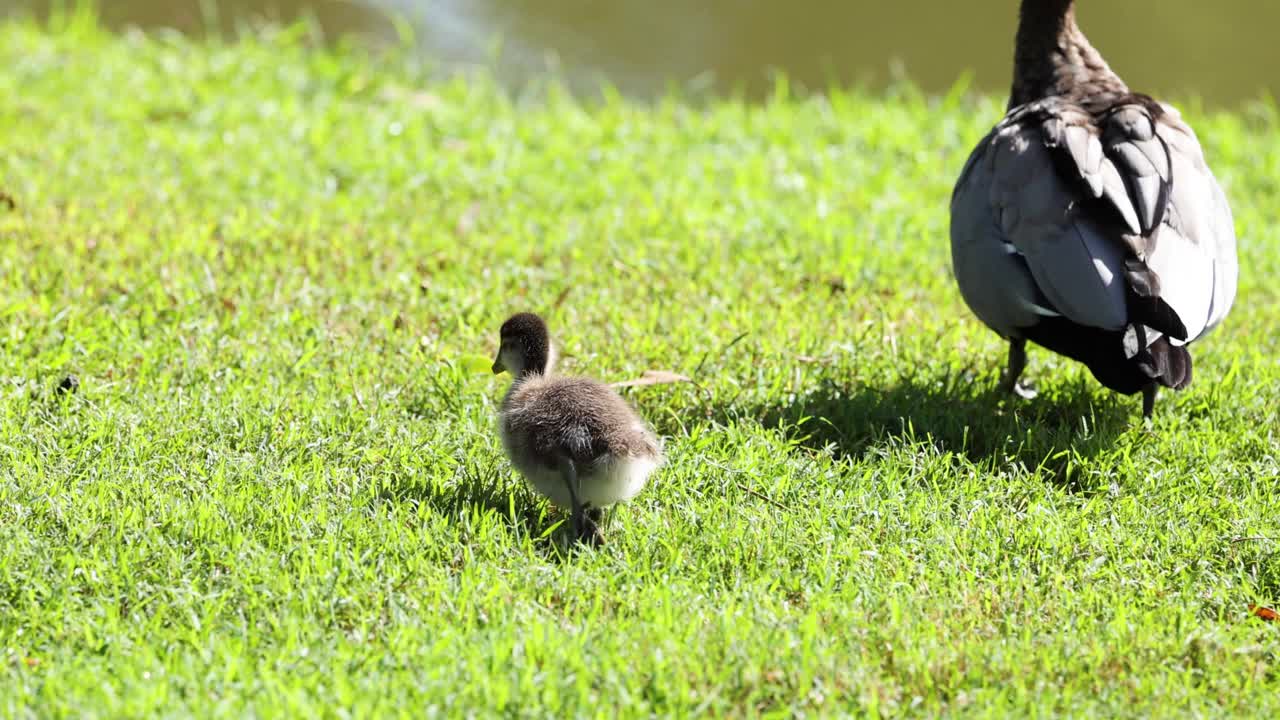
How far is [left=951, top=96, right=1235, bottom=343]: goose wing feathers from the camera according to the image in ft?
14.9

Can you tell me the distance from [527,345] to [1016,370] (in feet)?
6.10

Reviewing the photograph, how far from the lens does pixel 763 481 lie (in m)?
4.51

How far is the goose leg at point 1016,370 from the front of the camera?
523 cm

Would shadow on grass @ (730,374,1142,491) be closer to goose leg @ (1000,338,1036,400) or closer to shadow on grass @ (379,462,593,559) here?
goose leg @ (1000,338,1036,400)

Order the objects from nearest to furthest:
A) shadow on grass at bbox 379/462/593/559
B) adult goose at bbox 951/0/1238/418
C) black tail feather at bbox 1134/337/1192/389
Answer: shadow on grass at bbox 379/462/593/559 → black tail feather at bbox 1134/337/1192/389 → adult goose at bbox 951/0/1238/418

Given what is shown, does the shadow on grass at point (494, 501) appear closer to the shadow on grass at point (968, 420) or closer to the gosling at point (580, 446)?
the gosling at point (580, 446)

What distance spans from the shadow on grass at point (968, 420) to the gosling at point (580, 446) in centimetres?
86

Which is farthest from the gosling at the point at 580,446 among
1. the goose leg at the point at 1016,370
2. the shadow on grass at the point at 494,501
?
the goose leg at the point at 1016,370

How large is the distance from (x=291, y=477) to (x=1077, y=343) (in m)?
2.49

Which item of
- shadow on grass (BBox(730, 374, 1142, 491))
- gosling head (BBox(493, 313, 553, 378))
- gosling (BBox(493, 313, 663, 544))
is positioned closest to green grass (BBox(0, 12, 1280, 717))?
shadow on grass (BBox(730, 374, 1142, 491))

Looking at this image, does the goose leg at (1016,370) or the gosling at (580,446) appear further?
the goose leg at (1016,370)

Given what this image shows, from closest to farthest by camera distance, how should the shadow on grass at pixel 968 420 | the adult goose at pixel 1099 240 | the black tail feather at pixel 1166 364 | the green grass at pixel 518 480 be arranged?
the green grass at pixel 518 480, the black tail feather at pixel 1166 364, the adult goose at pixel 1099 240, the shadow on grass at pixel 968 420

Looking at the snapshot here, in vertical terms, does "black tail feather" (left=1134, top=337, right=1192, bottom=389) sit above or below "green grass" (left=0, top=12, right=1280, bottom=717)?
above

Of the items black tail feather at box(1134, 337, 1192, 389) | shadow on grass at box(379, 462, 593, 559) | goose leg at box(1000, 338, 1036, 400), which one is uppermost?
black tail feather at box(1134, 337, 1192, 389)
